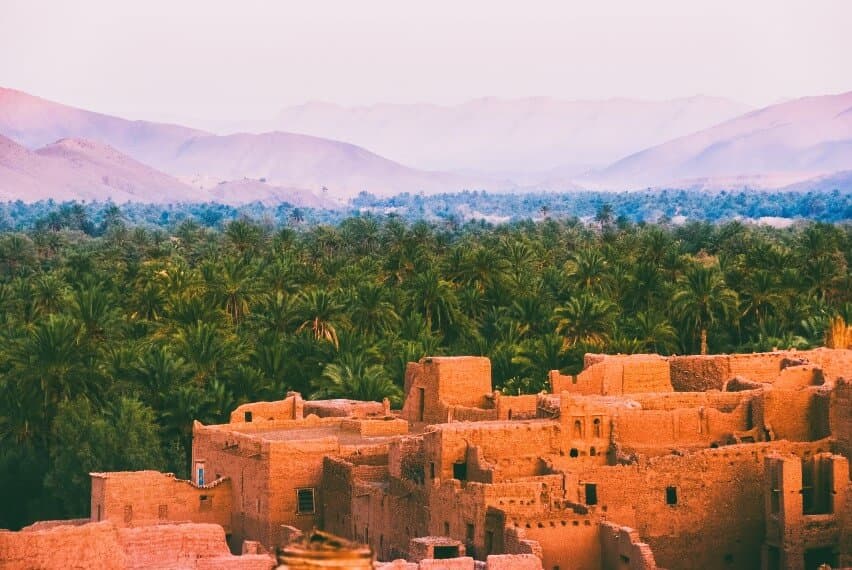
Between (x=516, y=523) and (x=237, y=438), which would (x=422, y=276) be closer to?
(x=237, y=438)

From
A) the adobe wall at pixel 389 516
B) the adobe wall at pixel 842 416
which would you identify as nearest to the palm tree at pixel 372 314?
the adobe wall at pixel 389 516

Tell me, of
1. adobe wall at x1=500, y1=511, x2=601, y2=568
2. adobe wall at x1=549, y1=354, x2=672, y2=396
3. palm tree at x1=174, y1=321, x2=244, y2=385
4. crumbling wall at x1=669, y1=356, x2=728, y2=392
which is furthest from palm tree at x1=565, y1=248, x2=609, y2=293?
adobe wall at x1=500, y1=511, x2=601, y2=568

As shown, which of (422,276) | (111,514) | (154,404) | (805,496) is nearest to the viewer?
(805,496)

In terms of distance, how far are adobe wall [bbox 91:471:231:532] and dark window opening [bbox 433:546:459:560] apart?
796cm

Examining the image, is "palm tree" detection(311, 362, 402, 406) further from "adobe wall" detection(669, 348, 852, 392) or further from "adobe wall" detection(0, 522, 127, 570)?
"adobe wall" detection(0, 522, 127, 570)

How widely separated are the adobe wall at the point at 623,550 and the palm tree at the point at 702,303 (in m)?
32.2

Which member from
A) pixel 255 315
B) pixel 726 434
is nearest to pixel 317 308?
pixel 255 315

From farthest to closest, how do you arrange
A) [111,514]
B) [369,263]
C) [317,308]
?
[369,263] < [317,308] < [111,514]

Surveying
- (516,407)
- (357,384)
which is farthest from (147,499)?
(357,384)

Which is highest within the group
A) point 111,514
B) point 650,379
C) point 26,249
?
point 26,249

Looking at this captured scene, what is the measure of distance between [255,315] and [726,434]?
1186 inches

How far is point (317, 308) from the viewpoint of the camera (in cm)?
6600

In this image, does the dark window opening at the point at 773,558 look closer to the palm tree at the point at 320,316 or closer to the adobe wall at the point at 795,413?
the adobe wall at the point at 795,413

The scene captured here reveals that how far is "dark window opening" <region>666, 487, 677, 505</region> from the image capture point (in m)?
38.0
